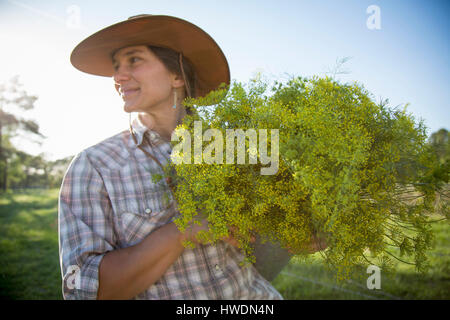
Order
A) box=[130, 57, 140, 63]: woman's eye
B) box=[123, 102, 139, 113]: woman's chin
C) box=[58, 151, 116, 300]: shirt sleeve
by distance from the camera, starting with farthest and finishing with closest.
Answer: box=[130, 57, 140, 63]: woman's eye
box=[123, 102, 139, 113]: woman's chin
box=[58, 151, 116, 300]: shirt sleeve

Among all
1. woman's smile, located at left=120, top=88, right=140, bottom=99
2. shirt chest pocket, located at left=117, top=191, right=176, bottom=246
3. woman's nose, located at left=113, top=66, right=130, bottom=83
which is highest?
woman's nose, located at left=113, top=66, right=130, bottom=83

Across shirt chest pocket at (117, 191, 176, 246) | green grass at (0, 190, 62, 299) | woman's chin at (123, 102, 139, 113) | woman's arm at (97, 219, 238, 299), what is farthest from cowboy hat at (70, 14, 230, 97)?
green grass at (0, 190, 62, 299)

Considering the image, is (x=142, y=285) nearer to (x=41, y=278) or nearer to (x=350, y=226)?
(x=350, y=226)

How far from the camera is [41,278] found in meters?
5.07

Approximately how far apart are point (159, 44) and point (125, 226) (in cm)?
122

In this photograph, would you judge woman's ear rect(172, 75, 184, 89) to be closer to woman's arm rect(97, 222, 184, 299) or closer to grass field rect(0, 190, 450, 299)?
woman's arm rect(97, 222, 184, 299)

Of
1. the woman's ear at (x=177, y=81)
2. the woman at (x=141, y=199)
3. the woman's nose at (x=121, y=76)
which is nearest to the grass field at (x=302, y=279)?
the woman at (x=141, y=199)

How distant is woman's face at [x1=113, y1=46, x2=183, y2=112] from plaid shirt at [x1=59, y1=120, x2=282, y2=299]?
0.23 metres

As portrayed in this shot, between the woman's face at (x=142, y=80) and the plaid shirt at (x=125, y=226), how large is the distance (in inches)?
8.9

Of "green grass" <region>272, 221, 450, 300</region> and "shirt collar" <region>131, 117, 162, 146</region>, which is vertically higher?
"shirt collar" <region>131, 117, 162, 146</region>

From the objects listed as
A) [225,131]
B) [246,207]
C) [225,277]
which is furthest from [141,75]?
[225,277]

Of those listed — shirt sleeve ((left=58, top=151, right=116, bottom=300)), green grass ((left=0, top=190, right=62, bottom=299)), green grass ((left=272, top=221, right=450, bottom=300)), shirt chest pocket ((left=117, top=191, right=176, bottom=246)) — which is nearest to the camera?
shirt sleeve ((left=58, top=151, right=116, bottom=300))

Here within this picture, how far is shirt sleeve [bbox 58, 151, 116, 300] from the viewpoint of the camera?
1381 millimetres
